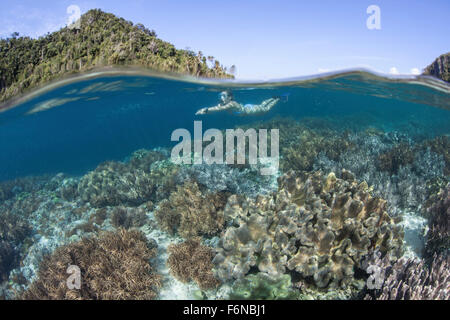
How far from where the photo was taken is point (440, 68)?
12594mm

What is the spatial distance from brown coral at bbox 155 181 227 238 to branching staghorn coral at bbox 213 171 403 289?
1050mm

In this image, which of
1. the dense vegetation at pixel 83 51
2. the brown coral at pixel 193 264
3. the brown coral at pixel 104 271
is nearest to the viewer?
the brown coral at pixel 104 271

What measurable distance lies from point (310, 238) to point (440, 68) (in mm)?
14705

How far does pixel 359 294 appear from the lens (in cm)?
367

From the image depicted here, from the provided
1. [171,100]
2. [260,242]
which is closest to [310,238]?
[260,242]

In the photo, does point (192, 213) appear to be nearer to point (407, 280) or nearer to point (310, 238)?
point (310, 238)

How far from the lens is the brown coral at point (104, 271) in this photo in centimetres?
405

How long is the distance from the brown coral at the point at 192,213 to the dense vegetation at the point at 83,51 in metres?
7.35

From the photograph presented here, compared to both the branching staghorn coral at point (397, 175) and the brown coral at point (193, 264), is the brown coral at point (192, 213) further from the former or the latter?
the branching staghorn coral at point (397, 175)

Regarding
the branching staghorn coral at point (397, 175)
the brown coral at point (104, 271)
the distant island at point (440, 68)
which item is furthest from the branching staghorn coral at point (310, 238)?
the distant island at point (440, 68)

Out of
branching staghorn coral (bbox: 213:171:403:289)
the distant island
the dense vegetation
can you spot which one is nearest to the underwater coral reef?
branching staghorn coral (bbox: 213:171:403:289)

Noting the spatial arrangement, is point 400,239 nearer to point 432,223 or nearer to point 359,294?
point 359,294
